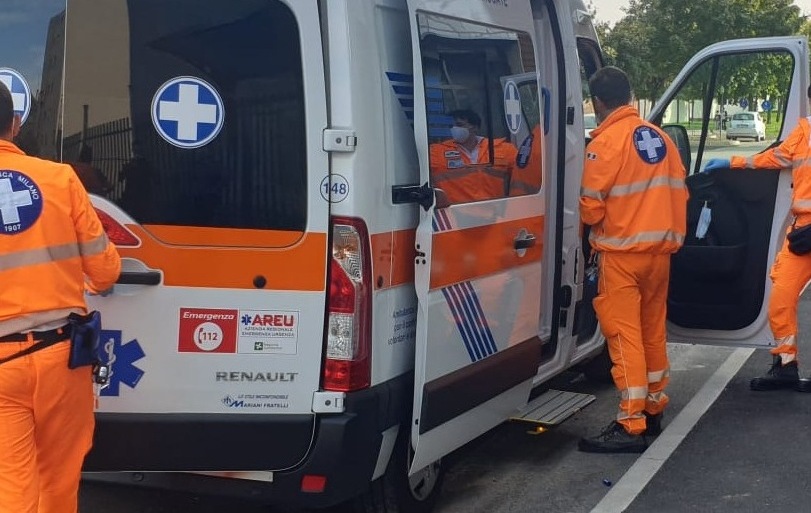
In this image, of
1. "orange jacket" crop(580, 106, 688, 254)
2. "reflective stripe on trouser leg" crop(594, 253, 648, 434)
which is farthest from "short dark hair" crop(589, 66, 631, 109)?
"reflective stripe on trouser leg" crop(594, 253, 648, 434)

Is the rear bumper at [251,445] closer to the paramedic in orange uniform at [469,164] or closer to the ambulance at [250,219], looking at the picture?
the ambulance at [250,219]

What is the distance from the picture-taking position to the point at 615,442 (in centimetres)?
533

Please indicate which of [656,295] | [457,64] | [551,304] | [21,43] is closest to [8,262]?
[21,43]

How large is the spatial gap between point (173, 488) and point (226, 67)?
56.4 inches

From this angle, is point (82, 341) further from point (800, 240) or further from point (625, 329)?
point (800, 240)

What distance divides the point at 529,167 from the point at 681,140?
1.80m

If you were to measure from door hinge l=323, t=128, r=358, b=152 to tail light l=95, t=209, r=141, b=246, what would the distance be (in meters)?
0.69

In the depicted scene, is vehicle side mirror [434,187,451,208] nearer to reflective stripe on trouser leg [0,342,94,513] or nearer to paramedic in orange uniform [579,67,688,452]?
reflective stripe on trouser leg [0,342,94,513]

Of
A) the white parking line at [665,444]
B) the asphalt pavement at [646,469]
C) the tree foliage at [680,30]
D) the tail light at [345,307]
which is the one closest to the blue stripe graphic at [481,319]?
the tail light at [345,307]

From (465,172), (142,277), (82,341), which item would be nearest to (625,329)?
(465,172)

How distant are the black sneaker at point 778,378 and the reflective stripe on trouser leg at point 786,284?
1.04 feet

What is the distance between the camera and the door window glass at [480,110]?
3.90 metres

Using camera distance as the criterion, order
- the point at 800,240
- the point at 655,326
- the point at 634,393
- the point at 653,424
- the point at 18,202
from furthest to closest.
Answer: the point at 800,240
the point at 653,424
the point at 655,326
the point at 634,393
the point at 18,202

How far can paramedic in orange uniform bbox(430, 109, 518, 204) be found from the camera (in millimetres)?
3922
